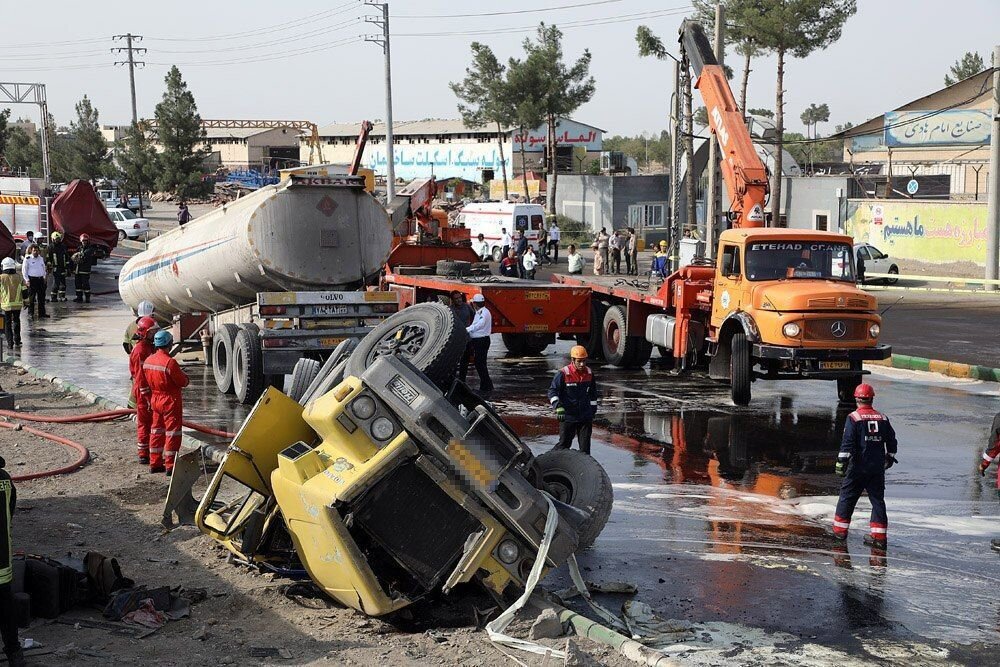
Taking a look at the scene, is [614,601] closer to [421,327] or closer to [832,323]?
[421,327]

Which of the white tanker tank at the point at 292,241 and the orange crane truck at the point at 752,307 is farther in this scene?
the white tanker tank at the point at 292,241

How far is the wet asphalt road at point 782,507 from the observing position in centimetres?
782

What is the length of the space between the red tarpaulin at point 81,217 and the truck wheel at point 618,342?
23345 millimetres

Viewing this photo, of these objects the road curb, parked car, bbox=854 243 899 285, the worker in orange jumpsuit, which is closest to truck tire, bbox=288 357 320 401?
the worker in orange jumpsuit

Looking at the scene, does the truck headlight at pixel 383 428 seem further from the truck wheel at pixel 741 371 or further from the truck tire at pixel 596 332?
the truck tire at pixel 596 332

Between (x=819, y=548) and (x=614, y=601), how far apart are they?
219cm

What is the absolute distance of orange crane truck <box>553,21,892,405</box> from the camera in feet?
50.5

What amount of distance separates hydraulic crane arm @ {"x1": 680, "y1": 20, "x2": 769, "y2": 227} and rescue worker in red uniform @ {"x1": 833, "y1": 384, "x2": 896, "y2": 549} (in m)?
9.58

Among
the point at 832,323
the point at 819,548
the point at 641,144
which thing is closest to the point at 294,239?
the point at 832,323

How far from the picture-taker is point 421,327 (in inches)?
423

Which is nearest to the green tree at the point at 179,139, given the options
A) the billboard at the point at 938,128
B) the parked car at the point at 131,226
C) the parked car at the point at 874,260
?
the parked car at the point at 131,226

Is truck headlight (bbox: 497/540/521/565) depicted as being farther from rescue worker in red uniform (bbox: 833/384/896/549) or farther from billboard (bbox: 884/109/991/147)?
billboard (bbox: 884/109/991/147)

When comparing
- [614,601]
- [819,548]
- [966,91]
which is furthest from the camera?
[966,91]

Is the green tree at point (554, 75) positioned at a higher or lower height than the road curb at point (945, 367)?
higher
